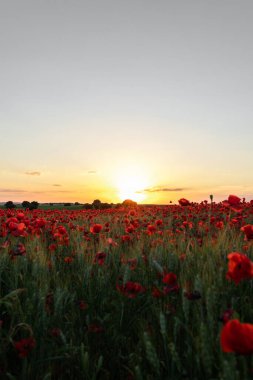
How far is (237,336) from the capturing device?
1.48 metres

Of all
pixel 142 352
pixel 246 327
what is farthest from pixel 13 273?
pixel 246 327

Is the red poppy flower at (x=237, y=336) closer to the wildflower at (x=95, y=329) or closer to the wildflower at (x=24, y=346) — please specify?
the wildflower at (x=24, y=346)

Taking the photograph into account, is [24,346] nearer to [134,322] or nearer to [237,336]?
[134,322]

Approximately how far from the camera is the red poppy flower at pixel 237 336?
4.81 ft

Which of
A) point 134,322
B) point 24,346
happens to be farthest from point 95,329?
point 24,346

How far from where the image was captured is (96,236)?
7.22 meters

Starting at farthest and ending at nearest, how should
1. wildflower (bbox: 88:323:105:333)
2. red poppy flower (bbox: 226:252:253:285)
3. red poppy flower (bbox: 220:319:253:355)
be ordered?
wildflower (bbox: 88:323:105:333) < red poppy flower (bbox: 226:252:253:285) < red poppy flower (bbox: 220:319:253:355)

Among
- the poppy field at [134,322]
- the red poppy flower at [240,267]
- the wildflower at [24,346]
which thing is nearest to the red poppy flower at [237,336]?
the poppy field at [134,322]

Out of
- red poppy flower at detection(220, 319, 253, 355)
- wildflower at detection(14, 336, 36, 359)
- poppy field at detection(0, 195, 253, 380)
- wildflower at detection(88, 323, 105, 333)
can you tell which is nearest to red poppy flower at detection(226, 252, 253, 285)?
poppy field at detection(0, 195, 253, 380)

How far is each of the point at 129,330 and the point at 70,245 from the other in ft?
9.95

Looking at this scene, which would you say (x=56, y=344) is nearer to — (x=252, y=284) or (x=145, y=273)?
(x=145, y=273)

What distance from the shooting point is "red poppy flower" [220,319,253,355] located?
1466 mm

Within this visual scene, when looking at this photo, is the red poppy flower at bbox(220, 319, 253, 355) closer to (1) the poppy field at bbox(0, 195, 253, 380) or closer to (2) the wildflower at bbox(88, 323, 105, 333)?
(1) the poppy field at bbox(0, 195, 253, 380)

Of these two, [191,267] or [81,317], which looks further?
[191,267]
